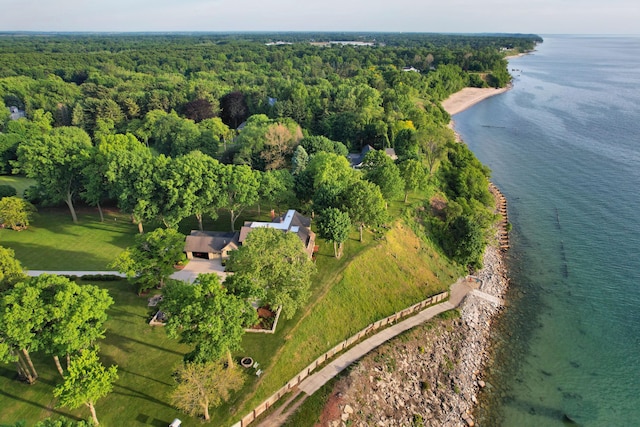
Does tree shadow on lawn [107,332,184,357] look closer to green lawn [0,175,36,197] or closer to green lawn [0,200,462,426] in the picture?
green lawn [0,200,462,426]

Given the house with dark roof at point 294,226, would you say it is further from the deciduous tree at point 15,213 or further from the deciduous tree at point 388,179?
the deciduous tree at point 15,213

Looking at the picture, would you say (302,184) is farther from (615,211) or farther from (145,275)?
(615,211)

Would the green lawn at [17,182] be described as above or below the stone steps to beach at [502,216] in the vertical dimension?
above

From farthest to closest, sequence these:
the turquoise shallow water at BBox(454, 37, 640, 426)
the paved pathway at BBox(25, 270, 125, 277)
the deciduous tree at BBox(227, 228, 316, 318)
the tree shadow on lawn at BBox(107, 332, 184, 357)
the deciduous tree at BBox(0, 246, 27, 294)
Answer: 1. the paved pathway at BBox(25, 270, 125, 277)
2. the turquoise shallow water at BBox(454, 37, 640, 426)
3. the deciduous tree at BBox(227, 228, 316, 318)
4. the tree shadow on lawn at BBox(107, 332, 184, 357)
5. the deciduous tree at BBox(0, 246, 27, 294)

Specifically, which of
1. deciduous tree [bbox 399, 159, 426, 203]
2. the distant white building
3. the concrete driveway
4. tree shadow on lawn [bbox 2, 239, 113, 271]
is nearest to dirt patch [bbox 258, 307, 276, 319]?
the concrete driveway

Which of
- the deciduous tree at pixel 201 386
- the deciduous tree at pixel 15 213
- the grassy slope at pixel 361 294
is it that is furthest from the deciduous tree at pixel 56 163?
the deciduous tree at pixel 201 386

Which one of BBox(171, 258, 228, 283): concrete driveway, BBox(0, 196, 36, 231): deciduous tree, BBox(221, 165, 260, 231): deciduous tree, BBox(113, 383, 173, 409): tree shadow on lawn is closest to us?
BBox(113, 383, 173, 409): tree shadow on lawn
